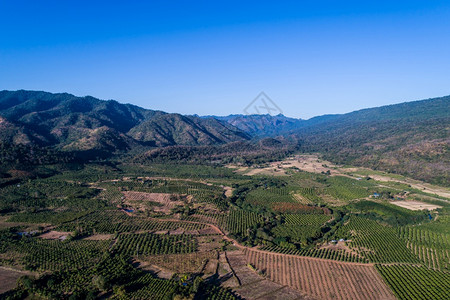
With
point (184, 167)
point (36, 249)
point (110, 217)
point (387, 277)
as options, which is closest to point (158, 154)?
point (184, 167)

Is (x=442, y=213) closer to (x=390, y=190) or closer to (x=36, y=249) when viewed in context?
(x=390, y=190)

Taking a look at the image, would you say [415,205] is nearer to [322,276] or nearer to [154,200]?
[322,276]

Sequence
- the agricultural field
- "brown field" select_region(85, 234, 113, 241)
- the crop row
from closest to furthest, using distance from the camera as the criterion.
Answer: the crop row < the agricultural field < "brown field" select_region(85, 234, 113, 241)

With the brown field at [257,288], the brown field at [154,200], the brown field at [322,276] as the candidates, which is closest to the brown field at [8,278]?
the brown field at [257,288]

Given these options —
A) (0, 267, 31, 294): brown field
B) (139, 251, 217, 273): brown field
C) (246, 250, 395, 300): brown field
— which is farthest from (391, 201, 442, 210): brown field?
(0, 267, 31, 294): brown field

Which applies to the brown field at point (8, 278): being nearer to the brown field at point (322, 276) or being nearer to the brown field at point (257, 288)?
the brown field at point (257, 288)

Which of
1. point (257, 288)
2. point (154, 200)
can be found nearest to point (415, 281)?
point (257, 288)

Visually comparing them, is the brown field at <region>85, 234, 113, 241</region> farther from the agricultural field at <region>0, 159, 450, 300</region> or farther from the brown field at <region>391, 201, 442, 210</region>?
the brown field at <region>391, 201, 442, 210</region>
